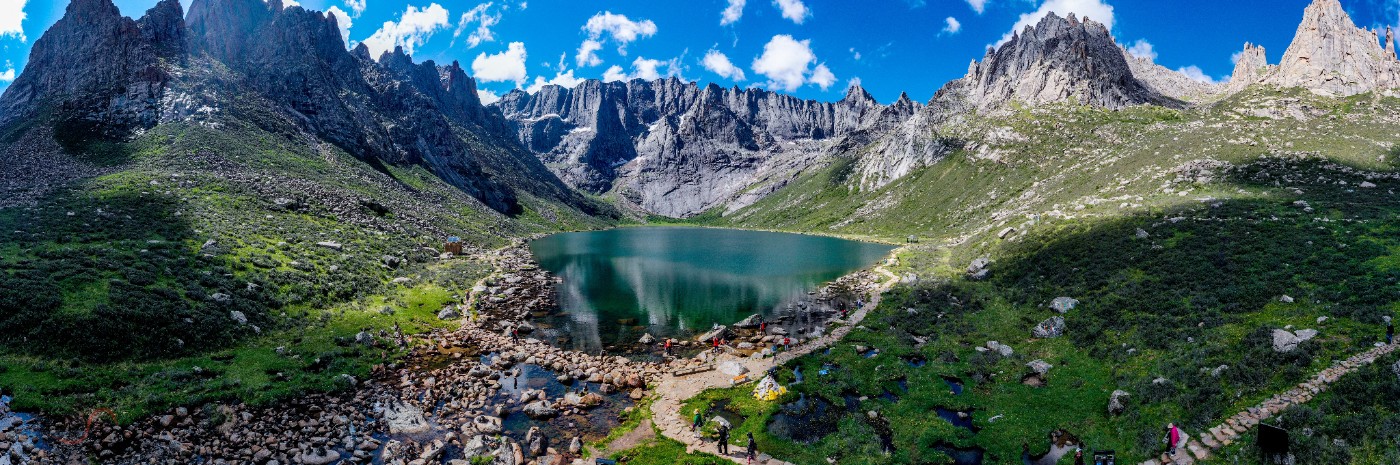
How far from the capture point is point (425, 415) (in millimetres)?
31141

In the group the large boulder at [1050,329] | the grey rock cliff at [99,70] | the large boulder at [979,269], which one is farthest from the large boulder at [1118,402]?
the grey rock cliff at [99,70]

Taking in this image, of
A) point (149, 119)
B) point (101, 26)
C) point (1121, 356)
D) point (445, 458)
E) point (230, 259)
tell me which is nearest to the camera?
point (445, 458)

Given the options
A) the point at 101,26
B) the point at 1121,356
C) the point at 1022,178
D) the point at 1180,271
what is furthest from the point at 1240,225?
the point at 101,26

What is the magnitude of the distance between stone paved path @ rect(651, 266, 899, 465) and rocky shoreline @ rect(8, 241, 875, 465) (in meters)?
1.55

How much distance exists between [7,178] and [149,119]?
158 feet

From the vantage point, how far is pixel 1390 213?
5169 centimetres

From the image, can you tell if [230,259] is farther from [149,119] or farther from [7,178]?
[149,119]

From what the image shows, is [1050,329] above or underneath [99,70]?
underneath

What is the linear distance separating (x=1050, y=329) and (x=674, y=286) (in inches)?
2011

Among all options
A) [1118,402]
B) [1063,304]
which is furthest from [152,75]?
[1118,402]

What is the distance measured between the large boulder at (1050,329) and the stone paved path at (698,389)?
595 inches

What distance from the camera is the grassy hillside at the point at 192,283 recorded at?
94.7 feet

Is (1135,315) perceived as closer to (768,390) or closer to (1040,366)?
(1040,366)

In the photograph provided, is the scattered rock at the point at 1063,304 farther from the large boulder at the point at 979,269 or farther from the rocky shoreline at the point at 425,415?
the rocky shoreline at the point at 425,415
